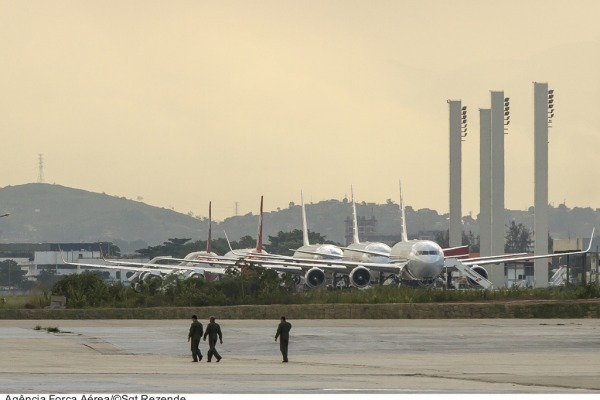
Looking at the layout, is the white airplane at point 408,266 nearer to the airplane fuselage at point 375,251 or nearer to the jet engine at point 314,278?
the jet engine at point 314,278

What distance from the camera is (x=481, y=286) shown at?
9531 centimetres

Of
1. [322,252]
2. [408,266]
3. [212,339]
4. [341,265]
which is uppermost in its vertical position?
[322,252]

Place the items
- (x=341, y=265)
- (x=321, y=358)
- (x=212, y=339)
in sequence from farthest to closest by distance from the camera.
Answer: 1. (x=341, y=265)
2. (x=321, y=358)
3. (x=212, y=339)

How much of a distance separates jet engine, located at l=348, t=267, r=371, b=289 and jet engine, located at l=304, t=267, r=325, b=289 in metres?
3.90

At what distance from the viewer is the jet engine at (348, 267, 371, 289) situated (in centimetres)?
9300

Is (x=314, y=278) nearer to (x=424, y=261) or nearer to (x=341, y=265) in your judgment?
(x=341, y=265)

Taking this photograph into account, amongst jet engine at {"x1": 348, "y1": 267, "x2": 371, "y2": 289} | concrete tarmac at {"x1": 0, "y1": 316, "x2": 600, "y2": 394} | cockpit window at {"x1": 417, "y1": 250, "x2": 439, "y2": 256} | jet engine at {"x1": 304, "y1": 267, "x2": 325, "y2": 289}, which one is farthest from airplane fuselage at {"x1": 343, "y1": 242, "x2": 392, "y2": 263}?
concrete tarmac at {"x1": 0, "y1": 316, "x2": 600, "y2": 394}

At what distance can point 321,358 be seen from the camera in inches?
1580

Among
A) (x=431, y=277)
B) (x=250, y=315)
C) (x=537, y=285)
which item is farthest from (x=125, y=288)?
(x=537, y=285)

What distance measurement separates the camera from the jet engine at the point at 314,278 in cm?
9712

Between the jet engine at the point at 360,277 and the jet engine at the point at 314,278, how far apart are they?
12.8 ft

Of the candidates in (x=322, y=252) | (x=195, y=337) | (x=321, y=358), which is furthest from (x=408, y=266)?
(x=195, y=337)

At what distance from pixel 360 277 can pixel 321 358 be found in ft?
175

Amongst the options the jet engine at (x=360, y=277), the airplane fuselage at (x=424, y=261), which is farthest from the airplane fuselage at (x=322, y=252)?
the airplane fuselage at (x=424, y=261)
